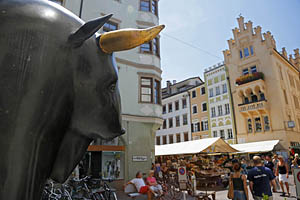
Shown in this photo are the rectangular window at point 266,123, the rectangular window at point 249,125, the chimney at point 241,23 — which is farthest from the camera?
the chimney at point 241,23

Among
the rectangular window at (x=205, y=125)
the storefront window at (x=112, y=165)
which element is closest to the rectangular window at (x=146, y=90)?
the storefront window at (x=112, y=165)

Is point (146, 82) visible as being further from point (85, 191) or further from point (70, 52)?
point (70, 52)

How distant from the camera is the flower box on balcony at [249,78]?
2733cm

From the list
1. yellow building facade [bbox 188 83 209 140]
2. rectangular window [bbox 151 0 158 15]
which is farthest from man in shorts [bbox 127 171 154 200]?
yellow building facade [bbox 188 83 209 140]

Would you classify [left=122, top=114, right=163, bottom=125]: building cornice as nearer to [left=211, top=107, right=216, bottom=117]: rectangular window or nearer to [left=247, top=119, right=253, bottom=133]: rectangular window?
[left=247, top=119, right=253, bottom=133]: rectangular window

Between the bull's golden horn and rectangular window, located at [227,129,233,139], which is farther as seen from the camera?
rectangular window, located at [227,129,233,139]

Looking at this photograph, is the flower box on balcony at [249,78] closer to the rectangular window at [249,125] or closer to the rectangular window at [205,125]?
the rectangular window at [249,125]

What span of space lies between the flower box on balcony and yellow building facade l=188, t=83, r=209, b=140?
6550 mm

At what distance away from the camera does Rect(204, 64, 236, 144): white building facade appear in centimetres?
3050

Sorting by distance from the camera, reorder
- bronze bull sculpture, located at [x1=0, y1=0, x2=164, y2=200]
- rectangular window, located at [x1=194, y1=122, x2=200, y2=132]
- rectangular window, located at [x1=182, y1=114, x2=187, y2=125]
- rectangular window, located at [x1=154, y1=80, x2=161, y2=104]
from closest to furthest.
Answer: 1. bronze bull sculpture, located at [x1=0, y1=0, x2=164, y2=200]
2. rectangular window, located at [x1=154, y1=80, x2=161, y2=104]
3. rectangular window, located at [x1=194, y1=122, x2=200, y2=132]
4. rectangular window, located at [x1=182, y1=114, x2=187, y2=125]

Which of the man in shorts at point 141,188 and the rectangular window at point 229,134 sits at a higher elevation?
the rectangular window at point 229,134

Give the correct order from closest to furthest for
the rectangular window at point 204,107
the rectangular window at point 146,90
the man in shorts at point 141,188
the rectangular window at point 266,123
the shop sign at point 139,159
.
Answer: the man in shorts at point 141,188 < the shop sign at point 139,159 < the rectangular window at point 146,90 < the rectangular window at point 266,123 < the rectangular window at point 204,107

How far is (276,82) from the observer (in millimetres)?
26250

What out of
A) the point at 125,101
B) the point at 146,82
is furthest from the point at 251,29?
the point at 125,101
